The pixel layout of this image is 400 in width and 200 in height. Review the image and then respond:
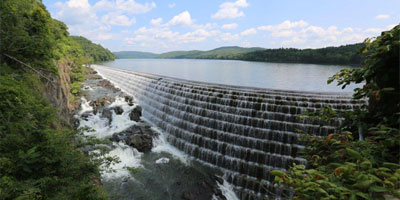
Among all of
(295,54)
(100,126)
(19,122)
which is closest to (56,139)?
(19,122)

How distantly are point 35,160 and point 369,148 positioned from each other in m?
6.87

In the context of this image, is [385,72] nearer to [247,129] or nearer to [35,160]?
[35,160]

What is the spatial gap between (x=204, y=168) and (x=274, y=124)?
17.9 ft

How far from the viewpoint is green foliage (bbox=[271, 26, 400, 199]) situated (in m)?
1.79

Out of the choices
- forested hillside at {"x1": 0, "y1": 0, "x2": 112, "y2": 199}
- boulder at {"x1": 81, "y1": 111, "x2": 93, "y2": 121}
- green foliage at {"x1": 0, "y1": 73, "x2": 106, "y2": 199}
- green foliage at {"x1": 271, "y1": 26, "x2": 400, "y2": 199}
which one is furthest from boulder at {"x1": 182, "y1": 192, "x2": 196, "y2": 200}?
boulder at {"x1": 81, "y1": 111, "x2": 93, "y2": 121}

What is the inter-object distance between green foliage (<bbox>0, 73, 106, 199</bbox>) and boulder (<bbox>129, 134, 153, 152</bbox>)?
812 centimetres

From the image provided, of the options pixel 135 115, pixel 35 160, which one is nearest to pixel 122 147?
pixel 135 115

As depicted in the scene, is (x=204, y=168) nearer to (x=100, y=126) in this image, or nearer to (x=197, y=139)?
(x=197, y=139)

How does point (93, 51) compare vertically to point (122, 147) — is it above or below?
above

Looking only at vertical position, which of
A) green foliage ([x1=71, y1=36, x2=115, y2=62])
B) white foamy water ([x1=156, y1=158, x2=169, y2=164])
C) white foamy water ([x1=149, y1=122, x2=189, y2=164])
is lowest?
white foamy water ([x1=156, y1=158, x2=169, y2=164])

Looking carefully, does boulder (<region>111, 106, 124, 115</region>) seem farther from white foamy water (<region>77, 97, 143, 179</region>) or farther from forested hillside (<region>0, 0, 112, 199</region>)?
forested hillside (<region>0, 0, 112, 199</region>)

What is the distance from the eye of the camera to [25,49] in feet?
35.2

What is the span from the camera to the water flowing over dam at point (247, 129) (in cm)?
1142

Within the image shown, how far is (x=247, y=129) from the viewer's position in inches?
518
